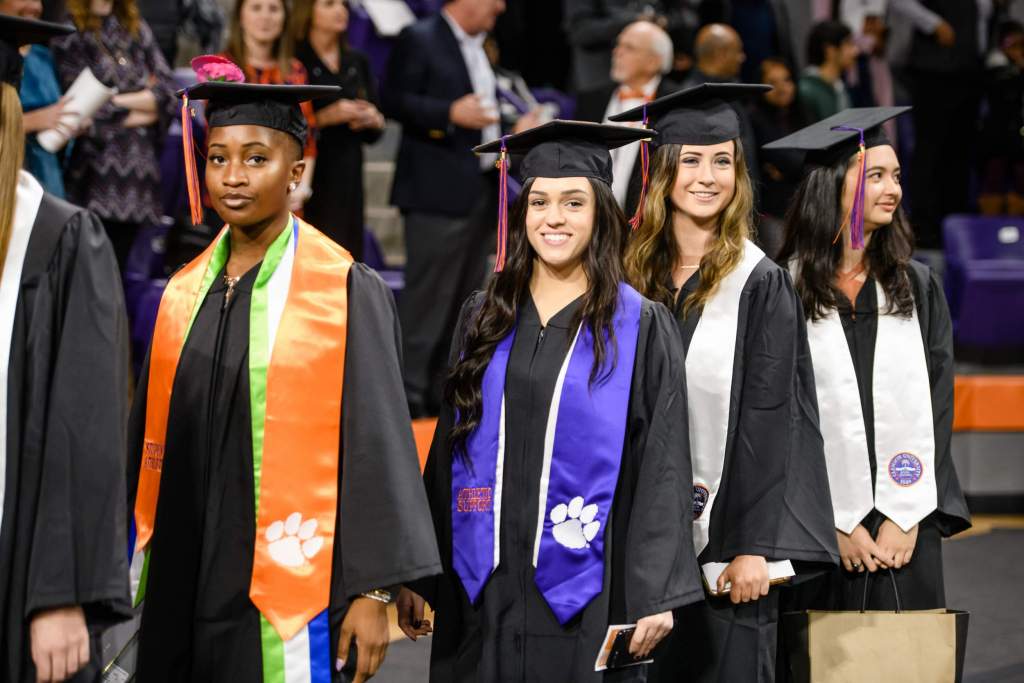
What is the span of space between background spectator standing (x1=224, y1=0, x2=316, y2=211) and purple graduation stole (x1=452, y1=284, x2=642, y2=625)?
7.82ft

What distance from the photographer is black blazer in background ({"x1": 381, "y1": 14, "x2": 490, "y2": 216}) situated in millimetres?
5574

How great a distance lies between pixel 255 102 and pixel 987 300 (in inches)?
202

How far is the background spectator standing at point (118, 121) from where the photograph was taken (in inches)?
184

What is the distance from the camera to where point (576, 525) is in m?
2.83

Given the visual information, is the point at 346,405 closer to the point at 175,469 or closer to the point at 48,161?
the point at 175,469

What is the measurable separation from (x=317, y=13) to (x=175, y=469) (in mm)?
3141

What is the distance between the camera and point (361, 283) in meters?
2.78

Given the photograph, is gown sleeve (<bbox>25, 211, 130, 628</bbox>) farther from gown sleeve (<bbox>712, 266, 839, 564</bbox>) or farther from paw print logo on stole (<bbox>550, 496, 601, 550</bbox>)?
gown sleeve (<bbox>712, 266, 839, 564</bbox>)

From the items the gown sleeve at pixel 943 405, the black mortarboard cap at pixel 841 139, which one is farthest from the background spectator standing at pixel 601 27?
the gown sleeve at pixel 943 405

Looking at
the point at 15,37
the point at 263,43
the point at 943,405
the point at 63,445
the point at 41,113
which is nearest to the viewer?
the point at 63,445

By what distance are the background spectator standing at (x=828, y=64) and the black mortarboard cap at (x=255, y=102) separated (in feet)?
16.8

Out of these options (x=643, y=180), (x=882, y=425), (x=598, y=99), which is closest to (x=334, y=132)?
(x=598, y=99)

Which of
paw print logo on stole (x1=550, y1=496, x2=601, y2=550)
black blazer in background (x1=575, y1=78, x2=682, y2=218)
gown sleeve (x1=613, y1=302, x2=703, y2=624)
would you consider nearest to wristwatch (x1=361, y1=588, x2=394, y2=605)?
paw print logo on stole (x1=550, y1=496, x2=601, y2=550)

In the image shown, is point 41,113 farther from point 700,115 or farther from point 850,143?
point 850,143
